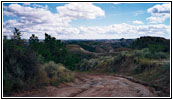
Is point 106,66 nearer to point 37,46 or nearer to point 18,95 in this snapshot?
point 37,46

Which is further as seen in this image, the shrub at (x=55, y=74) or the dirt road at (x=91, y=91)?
the shrub at (x=55, y=74)

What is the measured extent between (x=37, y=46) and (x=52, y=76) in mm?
14821

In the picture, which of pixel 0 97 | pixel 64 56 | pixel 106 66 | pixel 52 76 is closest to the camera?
pixel 0 97

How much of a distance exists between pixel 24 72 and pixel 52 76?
3.75m

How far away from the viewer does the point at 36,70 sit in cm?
1467

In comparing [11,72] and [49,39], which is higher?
[49,39]

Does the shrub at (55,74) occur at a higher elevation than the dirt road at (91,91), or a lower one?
higher

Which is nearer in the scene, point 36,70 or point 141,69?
point 36,70

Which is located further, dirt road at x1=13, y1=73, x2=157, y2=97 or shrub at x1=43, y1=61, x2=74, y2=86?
shrub at x1=43, y1=61, x2=74, y2=86

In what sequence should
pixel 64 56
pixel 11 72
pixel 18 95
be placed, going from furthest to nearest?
pixel 64 56
pixel 11 72
pixel 18 95

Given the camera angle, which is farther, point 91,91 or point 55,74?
point 55,74

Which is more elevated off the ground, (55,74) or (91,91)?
(55,74)

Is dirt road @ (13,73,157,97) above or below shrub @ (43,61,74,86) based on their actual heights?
below

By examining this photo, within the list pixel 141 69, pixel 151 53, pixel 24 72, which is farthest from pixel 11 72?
pixel 151 53
